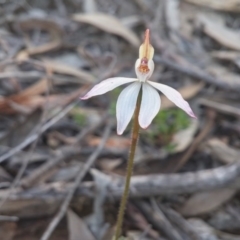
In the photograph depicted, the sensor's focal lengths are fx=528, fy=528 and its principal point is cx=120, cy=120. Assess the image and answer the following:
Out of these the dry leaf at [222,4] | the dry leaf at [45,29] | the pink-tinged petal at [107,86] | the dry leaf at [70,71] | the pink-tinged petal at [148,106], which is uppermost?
the dry leaf at [222,4]

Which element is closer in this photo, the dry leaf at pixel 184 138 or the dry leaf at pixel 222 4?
the dry leaf at pixel 184 138

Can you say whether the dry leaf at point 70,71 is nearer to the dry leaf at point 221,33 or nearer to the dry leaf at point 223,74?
the dry leaf at point 223,74

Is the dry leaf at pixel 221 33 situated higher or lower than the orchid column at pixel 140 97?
higher

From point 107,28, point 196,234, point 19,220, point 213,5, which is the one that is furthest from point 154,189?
point 213,5

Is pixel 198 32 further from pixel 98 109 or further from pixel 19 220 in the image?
pixel 19 220

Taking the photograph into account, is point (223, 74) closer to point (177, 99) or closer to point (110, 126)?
point (110, 126)

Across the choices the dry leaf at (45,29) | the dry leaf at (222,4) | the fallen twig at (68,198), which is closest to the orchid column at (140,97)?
the fallen twig at (68,198)
